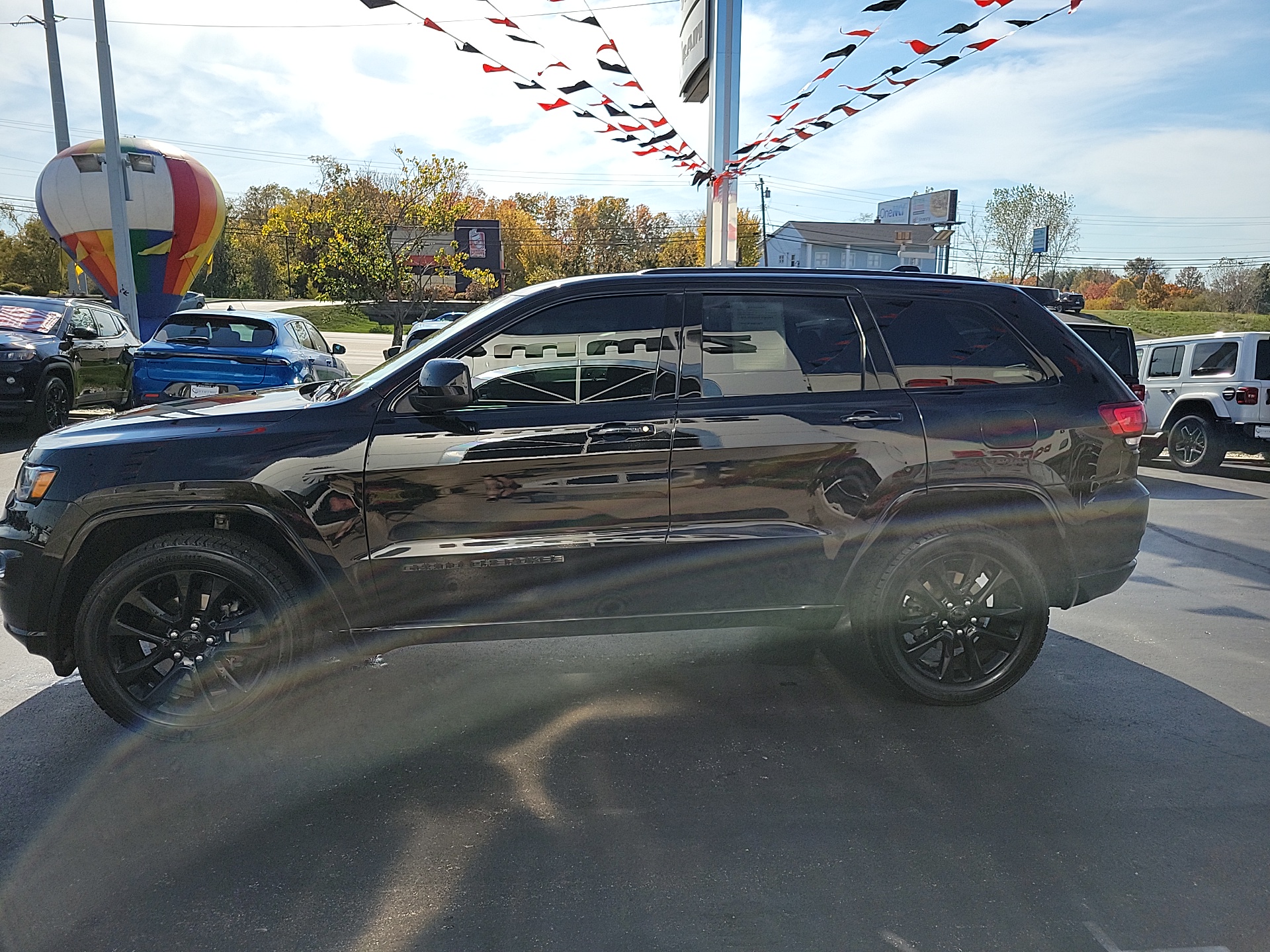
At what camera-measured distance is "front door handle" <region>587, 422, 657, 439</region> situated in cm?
358

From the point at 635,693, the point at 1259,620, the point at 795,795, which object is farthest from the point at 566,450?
the point at 1259,620

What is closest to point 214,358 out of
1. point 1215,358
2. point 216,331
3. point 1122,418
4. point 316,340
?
point 216,331

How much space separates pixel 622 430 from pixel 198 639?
1859 millimetres

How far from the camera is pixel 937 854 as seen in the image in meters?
2.83

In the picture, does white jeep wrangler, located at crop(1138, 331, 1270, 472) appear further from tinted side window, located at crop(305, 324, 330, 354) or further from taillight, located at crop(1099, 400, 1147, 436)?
tinted side window, located at crop(305, 324, 330, 354)

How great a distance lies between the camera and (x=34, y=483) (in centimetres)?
346

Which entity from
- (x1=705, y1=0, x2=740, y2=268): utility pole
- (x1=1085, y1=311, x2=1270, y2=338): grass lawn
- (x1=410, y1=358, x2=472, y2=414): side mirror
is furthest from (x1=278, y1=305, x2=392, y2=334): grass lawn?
(x1=410, y1=358, x2=472, y2=414): side mirror

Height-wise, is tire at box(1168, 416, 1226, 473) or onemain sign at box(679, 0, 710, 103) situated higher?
onemain sign at box(679, 0, 710, 103)

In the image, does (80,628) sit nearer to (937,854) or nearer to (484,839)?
(484,839)

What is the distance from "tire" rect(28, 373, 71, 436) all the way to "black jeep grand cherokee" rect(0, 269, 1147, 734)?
8981mm

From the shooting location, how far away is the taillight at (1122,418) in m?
3.99

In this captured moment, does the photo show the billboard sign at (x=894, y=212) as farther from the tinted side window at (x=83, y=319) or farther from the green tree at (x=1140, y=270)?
the tinted side window at (x=83, y=319)

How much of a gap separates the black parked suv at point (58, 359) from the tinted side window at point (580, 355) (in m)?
10.1

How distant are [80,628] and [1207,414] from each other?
12587 millimetres
